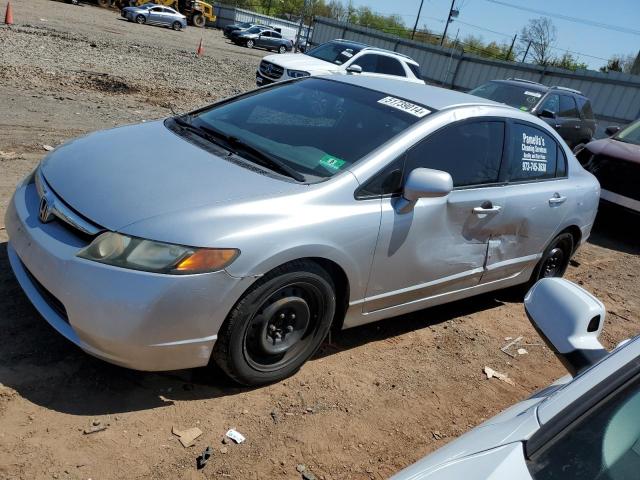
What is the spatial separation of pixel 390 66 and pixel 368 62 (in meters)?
0.81

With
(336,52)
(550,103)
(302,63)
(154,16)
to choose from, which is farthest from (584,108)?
(154,16)

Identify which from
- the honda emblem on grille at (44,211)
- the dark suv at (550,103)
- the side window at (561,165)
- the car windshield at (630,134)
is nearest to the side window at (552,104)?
the dark suv at (550,103)

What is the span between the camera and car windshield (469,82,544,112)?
37.6 ft

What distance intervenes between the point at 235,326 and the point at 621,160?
738 centimetres

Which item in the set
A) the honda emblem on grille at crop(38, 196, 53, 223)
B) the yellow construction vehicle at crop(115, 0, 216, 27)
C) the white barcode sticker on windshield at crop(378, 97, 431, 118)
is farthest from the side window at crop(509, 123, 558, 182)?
the yellow construction vehicle at crop(115, 0, 216, 27)

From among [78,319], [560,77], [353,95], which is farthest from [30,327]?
[560,77]

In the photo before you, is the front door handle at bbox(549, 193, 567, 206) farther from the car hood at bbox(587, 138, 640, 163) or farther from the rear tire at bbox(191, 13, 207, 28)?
the rear tire at bbox(191, 13, 207, 28)

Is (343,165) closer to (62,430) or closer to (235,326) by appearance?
(235,326)

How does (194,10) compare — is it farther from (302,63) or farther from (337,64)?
(302,63)

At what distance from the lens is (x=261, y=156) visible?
11.5ft

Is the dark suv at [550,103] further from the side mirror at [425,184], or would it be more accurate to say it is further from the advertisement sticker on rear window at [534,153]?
the side mirror at [425,184]

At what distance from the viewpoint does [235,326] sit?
2.91 metres

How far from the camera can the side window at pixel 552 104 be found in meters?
11.8

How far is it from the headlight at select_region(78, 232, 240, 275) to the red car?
7.34 m
